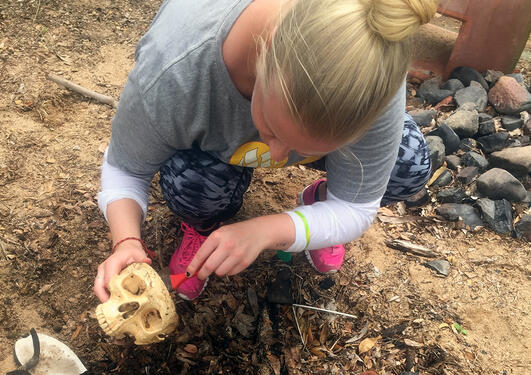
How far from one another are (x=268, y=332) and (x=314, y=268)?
0.39 meters

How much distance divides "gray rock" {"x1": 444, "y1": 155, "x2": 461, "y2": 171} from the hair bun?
188 cm

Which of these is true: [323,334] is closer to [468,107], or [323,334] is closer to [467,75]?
[468,107]

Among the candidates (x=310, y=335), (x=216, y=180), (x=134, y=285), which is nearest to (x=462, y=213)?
(x=310, y=335)

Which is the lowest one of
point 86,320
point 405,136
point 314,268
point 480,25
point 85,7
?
point 86,320

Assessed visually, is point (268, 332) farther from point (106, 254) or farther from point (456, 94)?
point (456, 94)

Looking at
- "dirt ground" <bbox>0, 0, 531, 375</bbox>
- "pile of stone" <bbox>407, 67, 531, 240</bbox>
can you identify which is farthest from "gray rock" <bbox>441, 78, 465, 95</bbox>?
"dirt ground" <bbox>0, 0, 531, 375</bbox>

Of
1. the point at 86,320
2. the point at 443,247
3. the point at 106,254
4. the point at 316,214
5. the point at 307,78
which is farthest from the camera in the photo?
the point at 443,247

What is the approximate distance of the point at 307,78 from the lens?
967mm

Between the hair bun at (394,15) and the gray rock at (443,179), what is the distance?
180 centimetres

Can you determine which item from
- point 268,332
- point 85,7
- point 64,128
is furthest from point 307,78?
point 85,7

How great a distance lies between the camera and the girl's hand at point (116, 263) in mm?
1427

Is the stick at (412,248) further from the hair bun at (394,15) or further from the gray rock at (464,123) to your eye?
the hair bun at (394,15)

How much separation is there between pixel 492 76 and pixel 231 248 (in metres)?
2.54

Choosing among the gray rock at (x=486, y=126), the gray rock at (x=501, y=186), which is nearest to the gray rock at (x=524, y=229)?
the gray rock at (x=501, y=186)
